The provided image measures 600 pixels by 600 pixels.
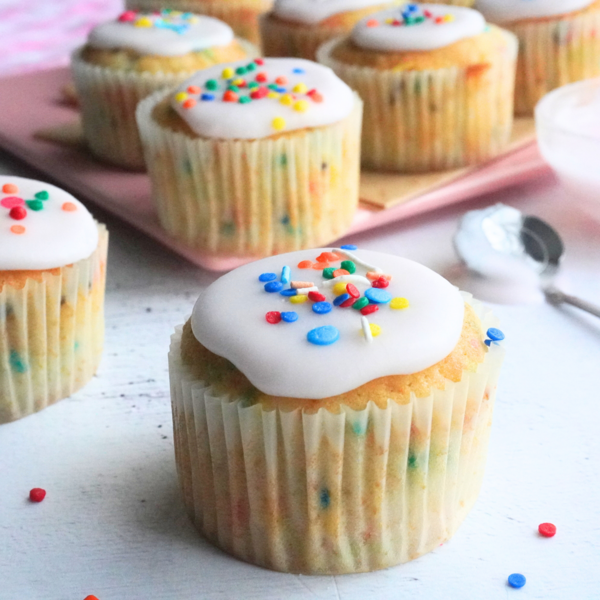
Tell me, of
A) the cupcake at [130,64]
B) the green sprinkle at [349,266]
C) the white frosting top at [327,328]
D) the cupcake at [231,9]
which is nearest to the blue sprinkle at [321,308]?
the white frosting top at [327,328]

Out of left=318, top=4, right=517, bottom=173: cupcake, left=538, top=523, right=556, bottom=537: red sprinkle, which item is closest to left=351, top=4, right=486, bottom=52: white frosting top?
left=318, top=4, right=517, bottom=173: cupcake

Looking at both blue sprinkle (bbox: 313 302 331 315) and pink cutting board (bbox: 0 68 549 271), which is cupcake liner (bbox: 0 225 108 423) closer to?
pink cutting board (bbox: 0 68 549 271)

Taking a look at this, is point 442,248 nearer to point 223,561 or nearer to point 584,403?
point 584,403

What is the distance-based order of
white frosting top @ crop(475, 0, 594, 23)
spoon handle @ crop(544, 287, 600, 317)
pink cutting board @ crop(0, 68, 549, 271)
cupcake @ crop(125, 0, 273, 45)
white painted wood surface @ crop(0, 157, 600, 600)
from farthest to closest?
1. cupcake @ crop(125, 0, 273, 45)
2. white frosting top @ crop(475, 0, 594, 23)
3. pink cutting board @ crop(0, 68, 549, 271)
4. spoon handle @ crop(544, 287, 600, 317)
5. white painted wood surface @ crop(0, 157, 600, 600)

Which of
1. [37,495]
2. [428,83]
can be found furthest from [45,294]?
[428,83]

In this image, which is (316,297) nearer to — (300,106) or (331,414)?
(331,414)

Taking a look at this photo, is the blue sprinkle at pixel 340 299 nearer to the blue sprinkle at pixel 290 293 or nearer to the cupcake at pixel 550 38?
the blue sprinkle at pixel 290 293
